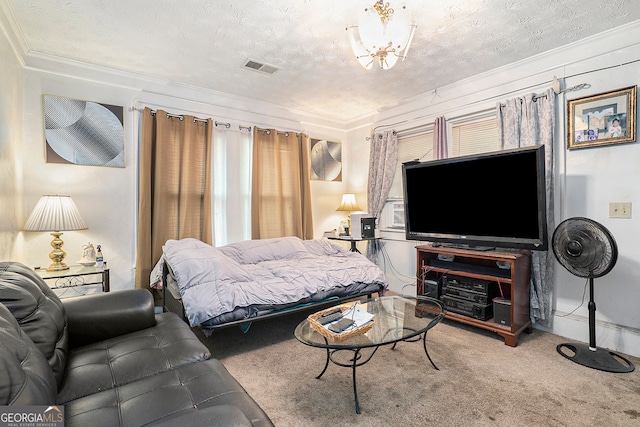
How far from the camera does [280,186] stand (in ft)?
14.3

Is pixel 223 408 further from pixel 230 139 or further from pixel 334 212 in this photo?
pixel 334 212

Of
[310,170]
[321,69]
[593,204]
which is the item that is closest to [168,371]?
[321,69]

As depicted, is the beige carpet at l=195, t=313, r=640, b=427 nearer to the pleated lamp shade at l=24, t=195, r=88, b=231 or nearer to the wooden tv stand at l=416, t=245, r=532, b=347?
the wooden tv stand at l=416, t=245, r=532, b=347

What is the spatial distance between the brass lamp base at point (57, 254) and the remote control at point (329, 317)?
2.46 m

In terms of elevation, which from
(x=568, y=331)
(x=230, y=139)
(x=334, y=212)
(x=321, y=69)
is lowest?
(x=568, y=331)

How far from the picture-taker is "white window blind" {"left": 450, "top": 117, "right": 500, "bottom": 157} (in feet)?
11.1

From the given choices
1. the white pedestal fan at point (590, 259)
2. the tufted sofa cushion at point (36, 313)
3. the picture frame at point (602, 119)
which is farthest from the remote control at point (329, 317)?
the picture frame at point (602, 119)

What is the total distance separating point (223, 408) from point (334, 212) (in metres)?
4.29

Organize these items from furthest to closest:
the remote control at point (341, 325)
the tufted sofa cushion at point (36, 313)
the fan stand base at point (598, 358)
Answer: the fan stand base at point (598, 358) < the remote control at point (341, 325) < the tufted sofa cushion at point (36, 313)

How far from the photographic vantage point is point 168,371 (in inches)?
53.8

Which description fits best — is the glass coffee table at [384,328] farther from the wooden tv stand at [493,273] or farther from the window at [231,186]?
the window at [231,186]

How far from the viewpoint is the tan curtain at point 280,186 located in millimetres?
4203

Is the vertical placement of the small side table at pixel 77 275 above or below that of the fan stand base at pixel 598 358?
above

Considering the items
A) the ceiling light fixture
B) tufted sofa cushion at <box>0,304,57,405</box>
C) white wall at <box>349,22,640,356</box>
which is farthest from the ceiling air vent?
tufted sofa cushion at <box>0,304,57,405</box>
